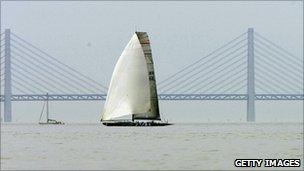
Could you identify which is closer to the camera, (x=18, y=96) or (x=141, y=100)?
(x=141, y=100)

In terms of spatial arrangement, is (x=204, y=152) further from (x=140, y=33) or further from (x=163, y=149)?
(x=140, y=33)

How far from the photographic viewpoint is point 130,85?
81000 mm

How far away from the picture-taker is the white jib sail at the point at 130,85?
263 feet

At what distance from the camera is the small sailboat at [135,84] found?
80.1m

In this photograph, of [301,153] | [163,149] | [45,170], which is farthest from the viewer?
[163,149]

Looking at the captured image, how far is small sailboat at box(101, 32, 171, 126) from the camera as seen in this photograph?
263ft

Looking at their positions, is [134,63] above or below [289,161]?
above

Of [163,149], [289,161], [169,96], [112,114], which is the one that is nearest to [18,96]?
[169,96]

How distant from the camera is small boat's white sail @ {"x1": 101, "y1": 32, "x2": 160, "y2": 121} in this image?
8012 centimetres

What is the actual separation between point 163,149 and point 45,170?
14611mm

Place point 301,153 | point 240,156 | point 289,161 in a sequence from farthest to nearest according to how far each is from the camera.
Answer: point 301,153
point 240,156
point 289,161

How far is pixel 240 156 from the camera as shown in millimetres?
37469

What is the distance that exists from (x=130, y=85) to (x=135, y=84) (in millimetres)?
534

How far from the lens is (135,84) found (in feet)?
265
